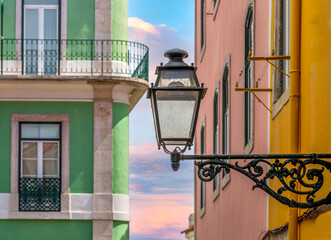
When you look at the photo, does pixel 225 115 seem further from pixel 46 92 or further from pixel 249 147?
pixel 46 92

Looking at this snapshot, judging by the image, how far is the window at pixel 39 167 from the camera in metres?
27.3

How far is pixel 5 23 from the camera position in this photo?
28203mm

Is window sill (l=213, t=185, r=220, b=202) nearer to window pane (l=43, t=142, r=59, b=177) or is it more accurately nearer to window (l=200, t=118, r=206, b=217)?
window (l=200, t=118, r=206, b=217)

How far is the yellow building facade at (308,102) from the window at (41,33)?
57.8 ft

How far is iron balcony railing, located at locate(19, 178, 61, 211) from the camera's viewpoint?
27.2 metres

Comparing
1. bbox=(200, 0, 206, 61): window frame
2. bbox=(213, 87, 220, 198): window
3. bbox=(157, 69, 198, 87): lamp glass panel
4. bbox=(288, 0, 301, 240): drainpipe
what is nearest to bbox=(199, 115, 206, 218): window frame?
bbox=(200, 0, 206, 61): window frame

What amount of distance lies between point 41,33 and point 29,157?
10.6 ft

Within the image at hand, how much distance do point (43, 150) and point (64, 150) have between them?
54 centimetres

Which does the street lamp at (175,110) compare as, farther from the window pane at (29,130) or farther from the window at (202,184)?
the window pane at (29,130)

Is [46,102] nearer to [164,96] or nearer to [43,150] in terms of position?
[43,150]

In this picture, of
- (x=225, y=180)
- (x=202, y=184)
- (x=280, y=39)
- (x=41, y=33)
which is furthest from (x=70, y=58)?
(x=280, y=39)

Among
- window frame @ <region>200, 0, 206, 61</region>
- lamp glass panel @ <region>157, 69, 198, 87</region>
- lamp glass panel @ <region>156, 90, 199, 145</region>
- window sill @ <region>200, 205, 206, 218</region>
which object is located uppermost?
window frame @ <region>200, 0, 206, 61</region>

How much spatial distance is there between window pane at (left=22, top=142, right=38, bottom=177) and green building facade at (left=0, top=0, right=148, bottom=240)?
1.0 inches

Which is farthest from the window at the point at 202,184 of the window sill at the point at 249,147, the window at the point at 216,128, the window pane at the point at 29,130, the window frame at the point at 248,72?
the window sill at the point at 249,147
